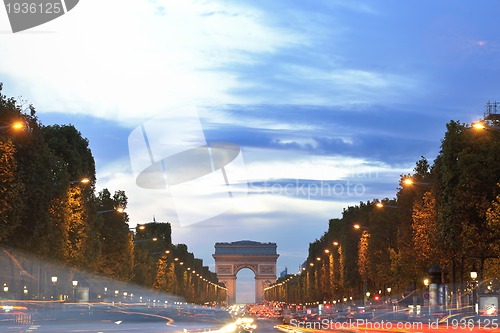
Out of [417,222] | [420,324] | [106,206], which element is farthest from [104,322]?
[106,206]

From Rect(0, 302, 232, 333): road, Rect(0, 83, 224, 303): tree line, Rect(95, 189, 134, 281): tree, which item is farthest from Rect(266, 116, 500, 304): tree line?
Rect(95, 189, 134, 281): tree

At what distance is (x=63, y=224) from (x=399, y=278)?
1450 inches

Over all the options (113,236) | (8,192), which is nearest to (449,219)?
(8,192)

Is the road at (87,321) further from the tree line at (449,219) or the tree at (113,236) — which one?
the tree at (113,236)

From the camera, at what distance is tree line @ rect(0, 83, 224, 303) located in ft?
193

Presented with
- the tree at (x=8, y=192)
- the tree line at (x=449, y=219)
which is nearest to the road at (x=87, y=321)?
the tree at (x=8, y=192)

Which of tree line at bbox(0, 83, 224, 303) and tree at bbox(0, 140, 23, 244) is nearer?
tree at bbox(0, 140, 23, 244)

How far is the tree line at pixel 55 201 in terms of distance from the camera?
2312 inches

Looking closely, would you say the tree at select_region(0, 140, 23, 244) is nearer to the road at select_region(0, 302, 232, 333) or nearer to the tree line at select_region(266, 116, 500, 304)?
the road at select_region(0, 302, 232, 333)

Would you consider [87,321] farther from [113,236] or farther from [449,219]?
[113,236]

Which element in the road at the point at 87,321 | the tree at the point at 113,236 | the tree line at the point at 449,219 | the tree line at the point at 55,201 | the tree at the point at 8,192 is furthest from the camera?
the tree at the point at 113,236

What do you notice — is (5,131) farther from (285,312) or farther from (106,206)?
(106,206)

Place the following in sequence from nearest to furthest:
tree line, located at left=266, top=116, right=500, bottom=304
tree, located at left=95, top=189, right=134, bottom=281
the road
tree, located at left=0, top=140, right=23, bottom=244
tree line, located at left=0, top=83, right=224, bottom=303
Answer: the road
tree, located at left=0, top=140, right=23, bottom=244
tree line, located at left=0, top=83, right=224, bottom=303
tree line, located at left=266, top=116, right=500, bottom=304
tree, located at left=95, top=189, right=134, bottom=281

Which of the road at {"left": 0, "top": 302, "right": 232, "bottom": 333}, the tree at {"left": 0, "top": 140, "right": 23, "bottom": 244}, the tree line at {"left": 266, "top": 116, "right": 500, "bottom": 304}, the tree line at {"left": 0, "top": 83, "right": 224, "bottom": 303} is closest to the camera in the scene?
the road at {"left": 0, "top": 302, "right": 232, "bottom": 333}
